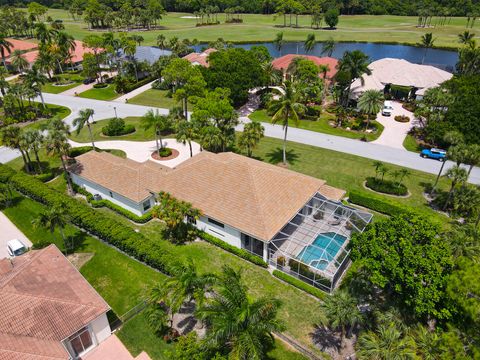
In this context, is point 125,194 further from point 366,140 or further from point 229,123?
point 366,140

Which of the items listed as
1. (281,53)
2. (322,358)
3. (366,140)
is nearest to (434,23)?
(281,53)

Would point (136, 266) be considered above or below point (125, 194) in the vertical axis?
below

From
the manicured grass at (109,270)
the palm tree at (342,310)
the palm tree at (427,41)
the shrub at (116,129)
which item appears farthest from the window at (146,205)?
the palm tree at (427,41)

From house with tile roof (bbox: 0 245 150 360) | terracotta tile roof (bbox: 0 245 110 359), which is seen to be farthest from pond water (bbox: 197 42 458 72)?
house with tile roof (bbox: 0 245 150 360)

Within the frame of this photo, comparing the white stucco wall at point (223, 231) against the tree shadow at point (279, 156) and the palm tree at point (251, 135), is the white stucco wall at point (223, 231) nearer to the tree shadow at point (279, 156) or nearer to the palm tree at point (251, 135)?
the palm tree at point (251, 135)

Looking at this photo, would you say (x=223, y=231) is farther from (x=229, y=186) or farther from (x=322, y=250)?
(x=322, y=250)

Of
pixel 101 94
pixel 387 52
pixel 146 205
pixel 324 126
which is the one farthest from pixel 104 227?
pixel 387 52
